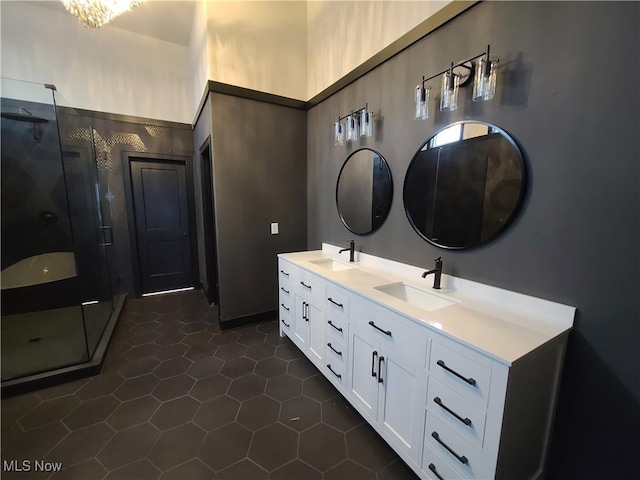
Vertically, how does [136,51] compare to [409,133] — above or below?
above

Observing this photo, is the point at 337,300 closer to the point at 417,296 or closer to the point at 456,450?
the point at 417,296

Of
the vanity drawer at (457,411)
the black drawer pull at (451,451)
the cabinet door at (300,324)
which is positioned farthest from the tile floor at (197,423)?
the vanity drawer at (457,411)

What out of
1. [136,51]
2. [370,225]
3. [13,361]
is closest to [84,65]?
[136,51]

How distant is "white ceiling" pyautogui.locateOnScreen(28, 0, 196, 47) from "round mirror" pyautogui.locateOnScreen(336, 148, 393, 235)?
2667mm

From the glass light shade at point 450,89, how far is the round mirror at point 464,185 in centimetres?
14

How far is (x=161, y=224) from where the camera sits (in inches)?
154

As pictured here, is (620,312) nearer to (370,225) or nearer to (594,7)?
(594,7)

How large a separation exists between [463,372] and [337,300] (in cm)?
92

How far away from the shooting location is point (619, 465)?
3.63 ft

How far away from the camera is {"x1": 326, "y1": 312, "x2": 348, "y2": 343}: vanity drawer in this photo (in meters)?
1.81

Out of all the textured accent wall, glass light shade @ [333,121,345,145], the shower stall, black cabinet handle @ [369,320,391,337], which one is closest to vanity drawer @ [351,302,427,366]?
black cabinet handle @ [369,320,391,337]

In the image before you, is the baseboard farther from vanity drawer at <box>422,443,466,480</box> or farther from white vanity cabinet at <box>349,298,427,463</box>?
vanity drawer at <box>422,443,466,480</box>

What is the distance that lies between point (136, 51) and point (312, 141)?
281 cm

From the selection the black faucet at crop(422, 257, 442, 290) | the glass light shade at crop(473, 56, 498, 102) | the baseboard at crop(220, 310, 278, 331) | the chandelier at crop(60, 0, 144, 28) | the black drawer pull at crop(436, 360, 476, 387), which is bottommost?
the baseboard at crop(220, 310, 278, 331)
